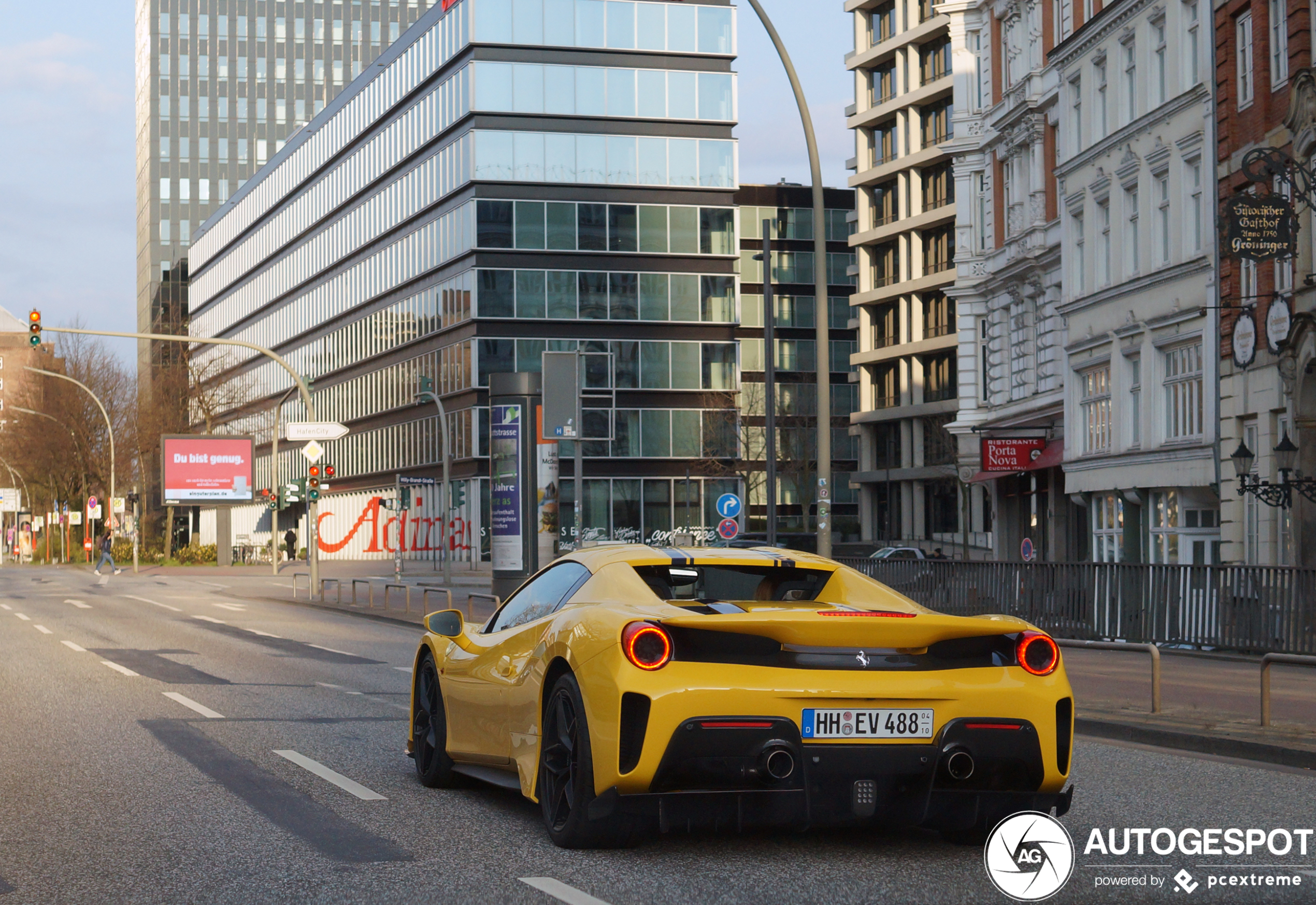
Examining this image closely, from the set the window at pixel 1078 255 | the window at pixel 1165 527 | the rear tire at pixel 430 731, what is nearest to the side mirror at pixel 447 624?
the rear tire at pixel 430 731

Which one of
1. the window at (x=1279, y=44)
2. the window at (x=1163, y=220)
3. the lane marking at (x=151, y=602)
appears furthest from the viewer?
the lane marking at (x=151, y=602)

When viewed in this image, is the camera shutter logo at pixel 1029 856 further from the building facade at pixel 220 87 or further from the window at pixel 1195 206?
the building facade at pixel 220 87

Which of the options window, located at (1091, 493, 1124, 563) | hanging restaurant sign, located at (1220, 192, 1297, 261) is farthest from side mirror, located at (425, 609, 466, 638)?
window, located at (1091, 493, 1124, 563)

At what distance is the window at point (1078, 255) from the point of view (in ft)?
120

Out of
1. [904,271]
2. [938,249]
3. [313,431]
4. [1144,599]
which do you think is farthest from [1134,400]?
[904,271]

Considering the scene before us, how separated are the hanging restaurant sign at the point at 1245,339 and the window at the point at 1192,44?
5.57 meters

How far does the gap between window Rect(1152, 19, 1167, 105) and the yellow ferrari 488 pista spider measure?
1083 inches

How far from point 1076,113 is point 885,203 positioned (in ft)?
154

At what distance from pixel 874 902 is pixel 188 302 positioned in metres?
131

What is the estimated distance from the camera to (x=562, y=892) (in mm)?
6102

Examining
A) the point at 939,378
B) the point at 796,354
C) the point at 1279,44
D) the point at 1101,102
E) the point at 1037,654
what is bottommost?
the point at 1037,654

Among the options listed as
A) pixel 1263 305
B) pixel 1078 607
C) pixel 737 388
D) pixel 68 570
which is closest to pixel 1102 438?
pixel 1263 305

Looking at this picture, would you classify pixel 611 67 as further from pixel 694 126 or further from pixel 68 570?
pixel 68 570

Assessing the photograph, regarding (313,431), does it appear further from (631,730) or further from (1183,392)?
(631,730)
